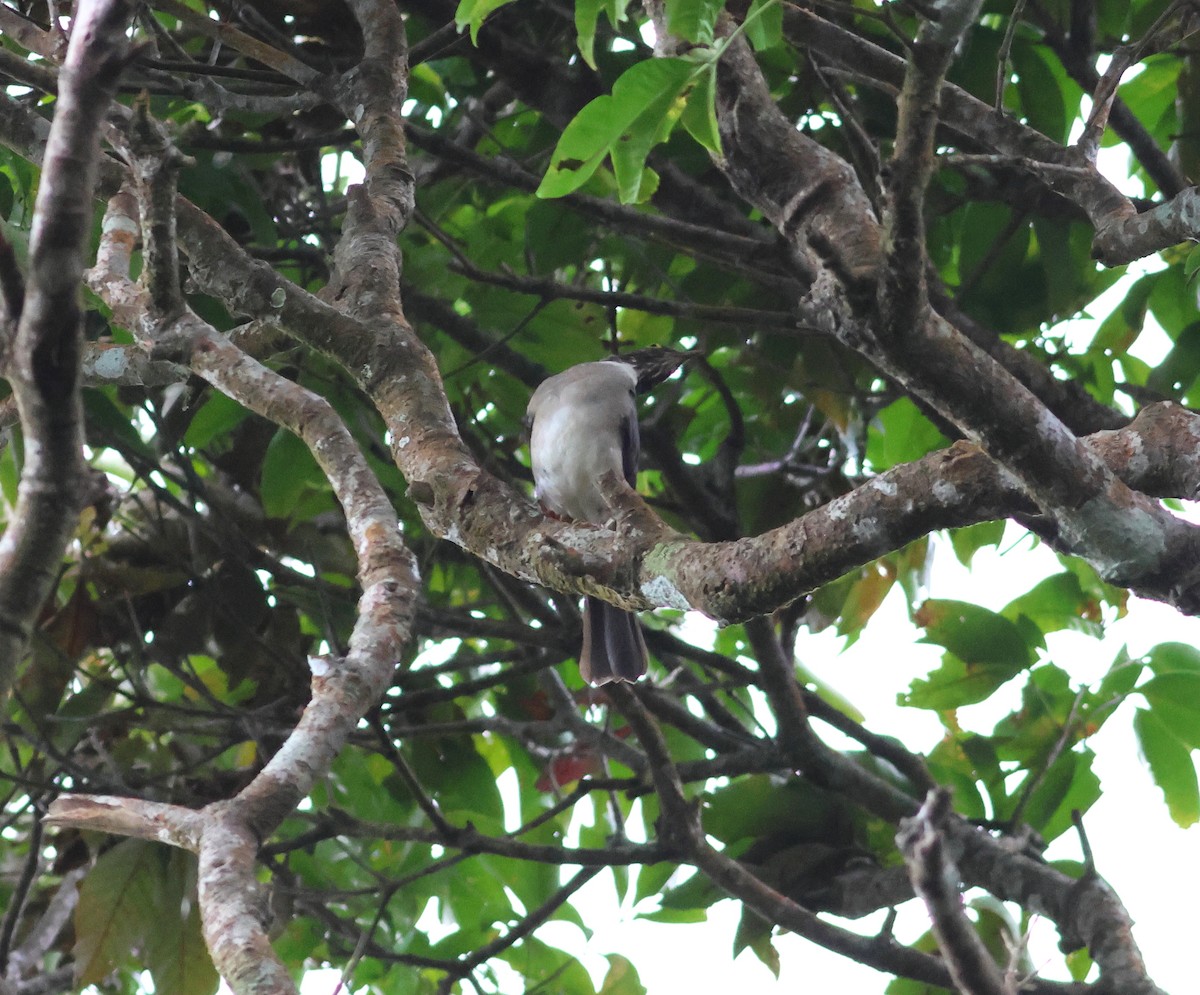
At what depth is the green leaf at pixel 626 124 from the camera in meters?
1.44

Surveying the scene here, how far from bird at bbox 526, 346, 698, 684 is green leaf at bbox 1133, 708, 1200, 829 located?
143 cm

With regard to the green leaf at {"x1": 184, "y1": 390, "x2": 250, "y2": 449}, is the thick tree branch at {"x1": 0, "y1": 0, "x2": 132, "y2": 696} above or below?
below

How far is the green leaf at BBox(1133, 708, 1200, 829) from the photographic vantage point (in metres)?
3.21

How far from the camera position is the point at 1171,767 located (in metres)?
3.22

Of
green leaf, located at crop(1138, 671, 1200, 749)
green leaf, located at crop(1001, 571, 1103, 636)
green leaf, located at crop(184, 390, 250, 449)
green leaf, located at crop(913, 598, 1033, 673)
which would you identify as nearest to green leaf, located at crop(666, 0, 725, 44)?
green leaf, located at crop(184, 390, 250, 449)

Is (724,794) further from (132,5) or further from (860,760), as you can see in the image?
(132,5)

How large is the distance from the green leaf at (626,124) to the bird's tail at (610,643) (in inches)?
76.6

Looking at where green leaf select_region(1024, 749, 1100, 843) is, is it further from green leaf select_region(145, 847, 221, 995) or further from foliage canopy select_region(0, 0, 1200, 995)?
green leaf select_region(145, 847, 221, 995)

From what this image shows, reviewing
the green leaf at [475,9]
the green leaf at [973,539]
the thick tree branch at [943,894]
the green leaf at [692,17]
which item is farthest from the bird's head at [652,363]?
the thick tree branch at [943,894]

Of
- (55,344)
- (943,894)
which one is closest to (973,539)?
Answer: (943,894)

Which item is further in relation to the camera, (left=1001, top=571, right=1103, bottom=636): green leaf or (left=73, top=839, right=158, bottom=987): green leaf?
(left=1001, top=571, right=1103, bottom=636): green leaf

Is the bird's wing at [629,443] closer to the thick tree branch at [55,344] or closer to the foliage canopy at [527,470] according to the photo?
the foliage canopy at [527,470]

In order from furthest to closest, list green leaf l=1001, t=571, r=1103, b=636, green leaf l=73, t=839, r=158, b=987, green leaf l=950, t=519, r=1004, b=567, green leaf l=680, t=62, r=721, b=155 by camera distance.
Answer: green leaf l=950, t=519, r=1004, b=567 → green leaf l=1001, t=571, r=1103, b=636 → green leaf l=73, t=839, r=158, b=987 → green leaf l=680, t=62, r=721, b=155

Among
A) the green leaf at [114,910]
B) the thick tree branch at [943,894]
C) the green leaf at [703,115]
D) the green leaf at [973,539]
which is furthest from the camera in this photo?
the green leaf at [973,539]
